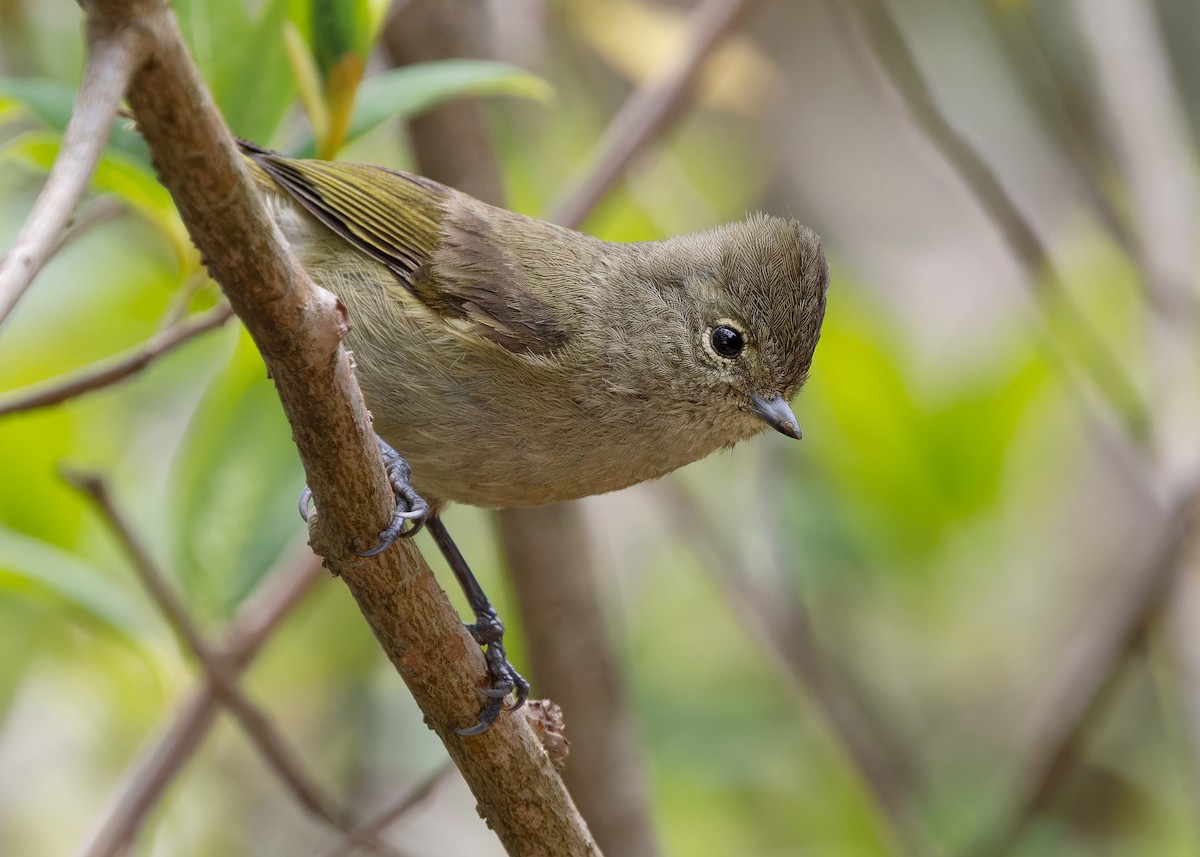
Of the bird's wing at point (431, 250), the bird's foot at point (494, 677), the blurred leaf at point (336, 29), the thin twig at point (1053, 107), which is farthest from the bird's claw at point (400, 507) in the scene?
the thin twig at point (1053, 107)

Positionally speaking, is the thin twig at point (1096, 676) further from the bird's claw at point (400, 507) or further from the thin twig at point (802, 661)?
the bird's claw at point (400, 507)

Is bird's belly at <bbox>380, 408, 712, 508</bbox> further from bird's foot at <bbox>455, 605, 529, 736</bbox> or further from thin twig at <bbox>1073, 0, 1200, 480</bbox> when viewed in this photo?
thin twig at <bbox>1073, 0, 1200, 480</bbox>

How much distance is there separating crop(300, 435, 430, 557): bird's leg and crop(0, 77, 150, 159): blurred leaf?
0.75 meters

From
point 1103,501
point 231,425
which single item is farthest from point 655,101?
point 1103,501

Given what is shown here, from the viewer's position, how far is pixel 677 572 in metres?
5.48

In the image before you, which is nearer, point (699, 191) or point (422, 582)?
point (422, 582)

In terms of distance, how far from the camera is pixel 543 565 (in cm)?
393

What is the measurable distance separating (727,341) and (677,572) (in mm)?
2633

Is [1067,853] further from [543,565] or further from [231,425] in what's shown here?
[231,425]

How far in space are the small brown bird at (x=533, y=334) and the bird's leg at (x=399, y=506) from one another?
15 millimetres

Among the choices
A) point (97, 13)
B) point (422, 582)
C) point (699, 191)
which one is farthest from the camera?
point (699, 191)

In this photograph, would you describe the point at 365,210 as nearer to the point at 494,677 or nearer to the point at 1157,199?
the point at 494,677

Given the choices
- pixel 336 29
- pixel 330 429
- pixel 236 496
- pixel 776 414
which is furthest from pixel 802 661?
pixel 330 429

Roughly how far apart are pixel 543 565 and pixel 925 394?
1406mm
